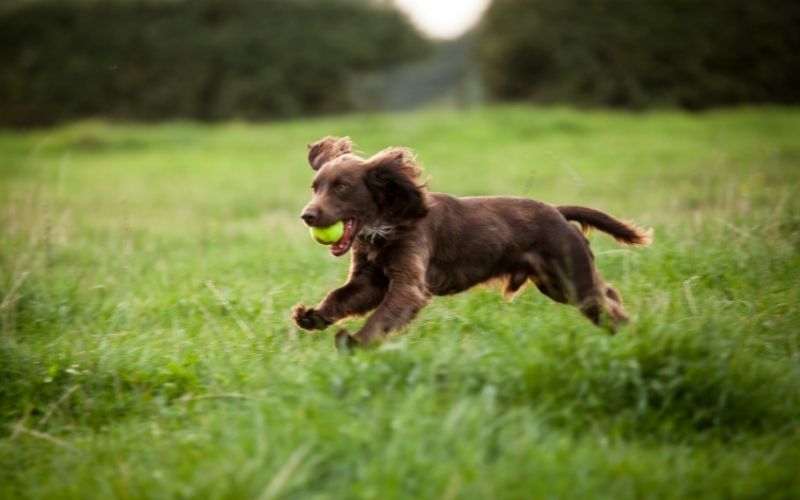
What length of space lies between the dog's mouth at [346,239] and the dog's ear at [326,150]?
2.39ft

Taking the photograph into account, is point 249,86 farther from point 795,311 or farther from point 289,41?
point 795,311

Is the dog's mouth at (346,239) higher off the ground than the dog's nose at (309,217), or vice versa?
the dog's nose at (309,217)

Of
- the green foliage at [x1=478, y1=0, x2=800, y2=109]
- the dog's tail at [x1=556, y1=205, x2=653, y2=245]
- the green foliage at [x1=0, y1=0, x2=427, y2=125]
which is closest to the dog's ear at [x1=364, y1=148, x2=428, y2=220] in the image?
the dog's tail at [x1=556, y1=205, x2=653, y2=245]

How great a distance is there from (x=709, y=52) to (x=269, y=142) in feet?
42.3

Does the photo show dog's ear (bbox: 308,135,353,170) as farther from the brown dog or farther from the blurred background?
the blurred background

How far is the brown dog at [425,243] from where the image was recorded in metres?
4.13

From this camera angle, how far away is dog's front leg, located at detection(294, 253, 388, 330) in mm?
4230

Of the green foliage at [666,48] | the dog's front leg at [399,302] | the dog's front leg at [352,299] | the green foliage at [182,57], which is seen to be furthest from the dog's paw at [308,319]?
the green foliage at [182,57]

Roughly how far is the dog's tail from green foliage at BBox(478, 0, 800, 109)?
18.1 metres

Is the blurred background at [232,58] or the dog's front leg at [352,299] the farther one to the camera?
the blurred background at [232,58]

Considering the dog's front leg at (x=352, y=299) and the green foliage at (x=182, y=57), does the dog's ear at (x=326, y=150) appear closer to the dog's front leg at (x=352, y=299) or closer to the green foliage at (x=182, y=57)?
the dog's front leg at (x=352, y=299)

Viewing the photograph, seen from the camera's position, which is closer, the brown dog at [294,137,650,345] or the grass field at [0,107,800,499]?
the grass field at [0,107,800,499]

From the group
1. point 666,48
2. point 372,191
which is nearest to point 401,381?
point 372,191

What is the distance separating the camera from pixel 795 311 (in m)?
4.23
